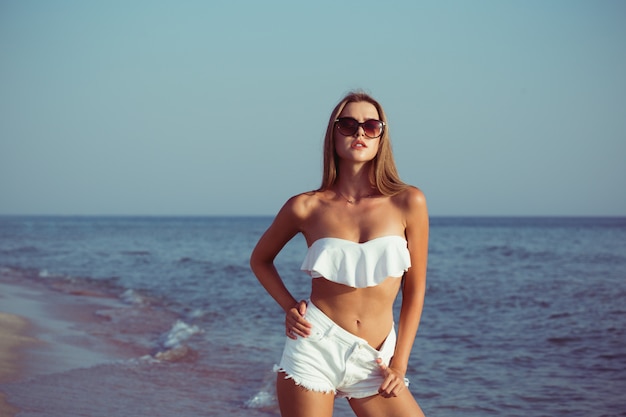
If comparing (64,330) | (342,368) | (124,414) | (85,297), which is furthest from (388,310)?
(85,297)

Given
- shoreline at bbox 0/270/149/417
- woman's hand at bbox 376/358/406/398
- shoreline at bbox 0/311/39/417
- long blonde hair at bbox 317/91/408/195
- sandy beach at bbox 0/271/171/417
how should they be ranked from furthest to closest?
shoreline at bbox 0/270/149/417
sandy beach at bbox 0/271/171/417
shoreline at bbox 0/311/39/417
long blonde hair at bbox 317/91/408/195
woman's hand at bbox 376/358/406/398

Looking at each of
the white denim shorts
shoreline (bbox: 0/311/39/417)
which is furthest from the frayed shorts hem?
shoreline (bbox: 0/311/39/417)

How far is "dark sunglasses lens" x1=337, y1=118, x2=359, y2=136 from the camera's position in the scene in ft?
11.0

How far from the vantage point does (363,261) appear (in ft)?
10.5

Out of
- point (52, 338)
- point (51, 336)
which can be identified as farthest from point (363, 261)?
point (51, 336)

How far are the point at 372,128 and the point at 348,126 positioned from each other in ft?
0.36

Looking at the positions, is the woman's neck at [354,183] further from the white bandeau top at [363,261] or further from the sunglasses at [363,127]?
the white bandeau top at [363,261]

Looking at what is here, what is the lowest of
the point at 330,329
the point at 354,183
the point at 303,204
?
the point at 330,329

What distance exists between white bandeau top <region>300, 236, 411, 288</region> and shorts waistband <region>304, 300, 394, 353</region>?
0.19 metres

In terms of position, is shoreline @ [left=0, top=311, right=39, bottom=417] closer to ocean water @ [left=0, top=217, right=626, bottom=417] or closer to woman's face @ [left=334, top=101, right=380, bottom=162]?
ocean water @ [left=0, top=217, right=626, bottom=417]

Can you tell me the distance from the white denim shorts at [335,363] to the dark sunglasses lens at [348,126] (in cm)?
86

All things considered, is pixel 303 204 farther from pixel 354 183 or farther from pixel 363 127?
pixel 363 127

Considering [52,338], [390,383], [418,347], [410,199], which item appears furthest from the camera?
[418,347]

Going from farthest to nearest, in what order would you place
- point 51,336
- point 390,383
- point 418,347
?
point 418,347 → point 51,336 → point 390,383
